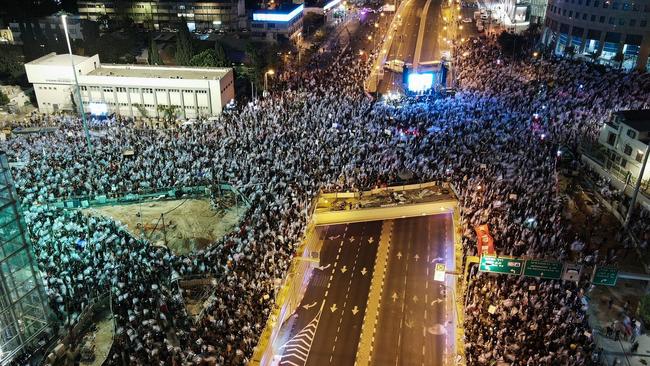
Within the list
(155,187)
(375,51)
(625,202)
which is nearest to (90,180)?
(155,187)

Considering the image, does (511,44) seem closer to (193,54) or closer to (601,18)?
(601,18)

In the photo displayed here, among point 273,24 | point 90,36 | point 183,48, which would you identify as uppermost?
point 183,48

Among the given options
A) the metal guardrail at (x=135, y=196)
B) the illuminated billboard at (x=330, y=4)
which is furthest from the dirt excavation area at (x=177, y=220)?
the illuminated billboard at (x=330, y=4)

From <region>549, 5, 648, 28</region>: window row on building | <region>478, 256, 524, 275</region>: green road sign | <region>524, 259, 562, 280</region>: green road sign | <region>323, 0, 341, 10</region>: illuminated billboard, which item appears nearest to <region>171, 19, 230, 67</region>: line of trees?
<region>478, 256, 524, 275</region>: green road sign

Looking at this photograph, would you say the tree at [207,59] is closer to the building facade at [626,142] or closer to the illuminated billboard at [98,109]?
the illuminated billboard at [98,109]

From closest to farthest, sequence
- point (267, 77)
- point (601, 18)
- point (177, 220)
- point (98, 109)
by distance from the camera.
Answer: point (177, 220), point (98, 109), point (267, 77), point (601, 18)

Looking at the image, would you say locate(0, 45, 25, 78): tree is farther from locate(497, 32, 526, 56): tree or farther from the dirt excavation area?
locate(497, 32, 526, 56): tree

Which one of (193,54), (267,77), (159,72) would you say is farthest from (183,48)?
(267,77)
